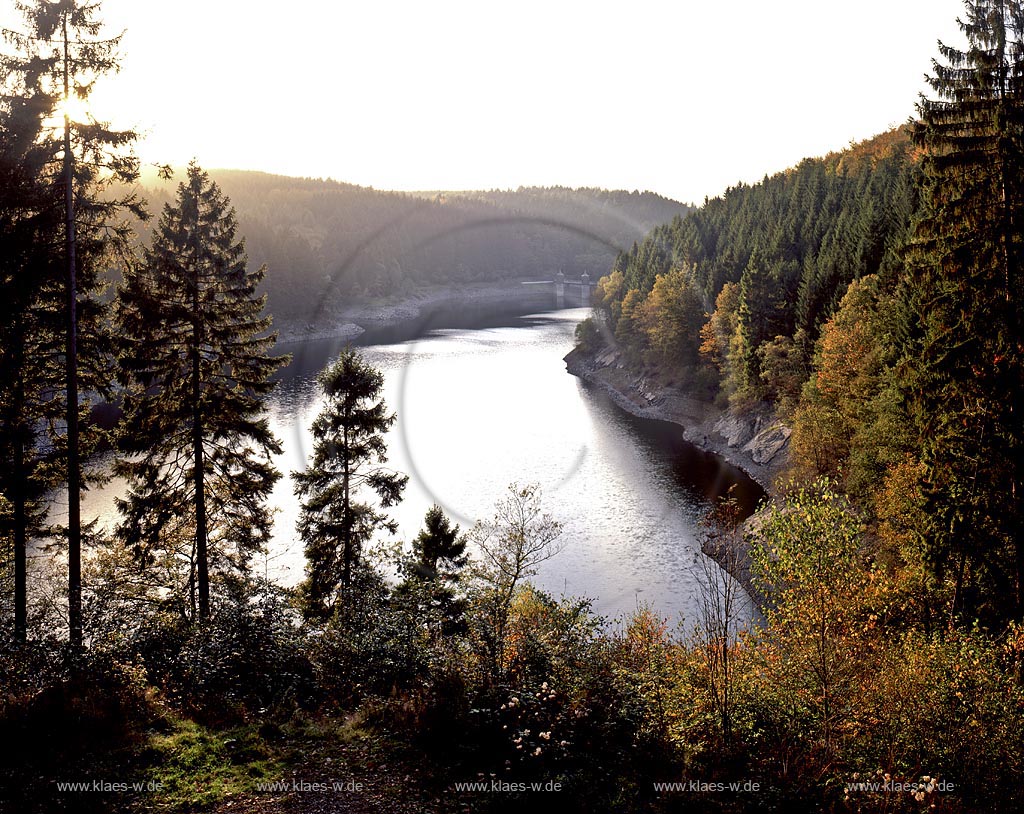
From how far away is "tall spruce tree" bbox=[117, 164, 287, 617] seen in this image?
21.1 m

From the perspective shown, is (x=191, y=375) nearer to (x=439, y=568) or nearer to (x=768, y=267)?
(x=439, y=568)

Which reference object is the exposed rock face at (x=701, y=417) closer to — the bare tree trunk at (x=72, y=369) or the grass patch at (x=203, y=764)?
the bare tree trunk at (x=72, y=369)

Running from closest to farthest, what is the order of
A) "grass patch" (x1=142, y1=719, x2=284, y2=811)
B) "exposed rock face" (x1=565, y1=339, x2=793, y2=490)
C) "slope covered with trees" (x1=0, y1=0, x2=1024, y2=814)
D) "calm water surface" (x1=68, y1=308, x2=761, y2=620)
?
"grass patch" (x1=142, y1=719, x2=284, y2=811)
"slope covered with trees" (x1=0, y1=0, x2=1024, y2=814)
"calm water surface" (x1=68, y1=308, x2=761, y2=620)
"exposed rock face" (x1=565, y1=339, x2=793, y2=490)

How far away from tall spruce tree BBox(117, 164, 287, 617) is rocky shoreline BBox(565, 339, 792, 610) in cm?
2147

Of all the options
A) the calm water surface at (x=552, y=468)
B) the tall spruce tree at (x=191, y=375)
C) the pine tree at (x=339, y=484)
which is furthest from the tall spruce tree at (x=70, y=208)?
the calm water surface at (x=552, y=468)

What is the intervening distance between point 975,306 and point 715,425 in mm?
43832

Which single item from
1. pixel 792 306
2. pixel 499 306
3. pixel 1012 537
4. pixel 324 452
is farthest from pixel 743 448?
pixel 499 306

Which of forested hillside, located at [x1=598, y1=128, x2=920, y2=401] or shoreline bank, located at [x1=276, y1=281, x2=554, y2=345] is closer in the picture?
forested hillside, located at [x1=598, y1=128, x2=920, y2=401]

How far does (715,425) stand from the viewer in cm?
6209
